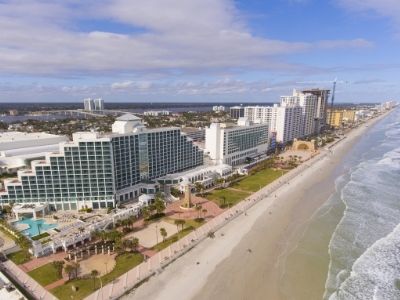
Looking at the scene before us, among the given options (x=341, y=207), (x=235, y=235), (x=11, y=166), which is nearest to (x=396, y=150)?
(x=341, y=207)

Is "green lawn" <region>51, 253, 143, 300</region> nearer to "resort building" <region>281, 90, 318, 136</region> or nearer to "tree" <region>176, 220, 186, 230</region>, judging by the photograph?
"tree" <region>176, 220, 186, 230</region>

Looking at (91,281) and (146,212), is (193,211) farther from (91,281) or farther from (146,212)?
(91,281)

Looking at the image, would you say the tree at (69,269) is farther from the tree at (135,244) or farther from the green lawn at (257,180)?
the green lawn at (257,180)

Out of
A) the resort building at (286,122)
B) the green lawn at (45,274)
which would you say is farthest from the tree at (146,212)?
the resort building at (286,122)

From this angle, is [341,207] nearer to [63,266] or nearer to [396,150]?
[63,266]

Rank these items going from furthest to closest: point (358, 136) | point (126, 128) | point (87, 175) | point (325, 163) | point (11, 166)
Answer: point (358, 136) < point (325, 163) < point (11, 166) < point (126, 128) < point (87, 175)
